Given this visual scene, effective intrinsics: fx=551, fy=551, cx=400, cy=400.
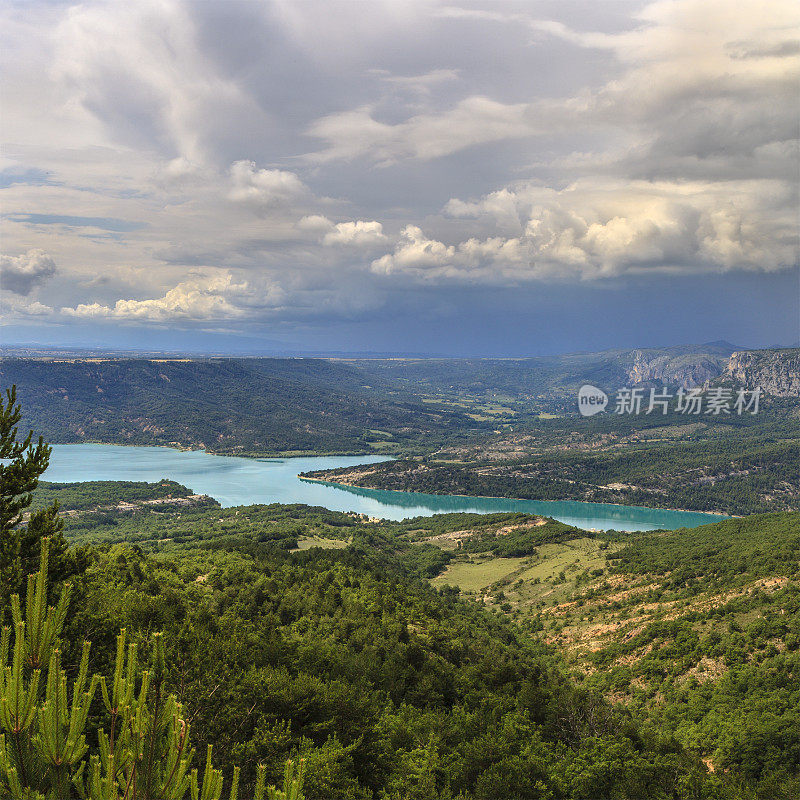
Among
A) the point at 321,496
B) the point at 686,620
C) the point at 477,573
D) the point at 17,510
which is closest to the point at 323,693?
the point at 17,510

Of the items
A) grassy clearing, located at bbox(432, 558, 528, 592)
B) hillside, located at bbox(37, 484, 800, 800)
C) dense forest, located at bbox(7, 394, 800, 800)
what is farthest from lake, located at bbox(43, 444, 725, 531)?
dense forest, located at bbox(7, 394, 800, 800)

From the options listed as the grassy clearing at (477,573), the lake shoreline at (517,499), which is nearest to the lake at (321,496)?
the lake shoreline at (517,499)

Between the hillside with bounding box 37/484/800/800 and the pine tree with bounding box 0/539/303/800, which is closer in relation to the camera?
the pine tree with bounding box 0/539/303/800

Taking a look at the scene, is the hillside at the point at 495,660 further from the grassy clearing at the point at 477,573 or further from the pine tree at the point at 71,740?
the pine tree at the point at 71,740

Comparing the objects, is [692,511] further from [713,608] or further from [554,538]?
[713,608]

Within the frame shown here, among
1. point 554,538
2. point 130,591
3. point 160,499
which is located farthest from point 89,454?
point 130,591

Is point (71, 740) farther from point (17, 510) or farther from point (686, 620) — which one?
point (686, 620)

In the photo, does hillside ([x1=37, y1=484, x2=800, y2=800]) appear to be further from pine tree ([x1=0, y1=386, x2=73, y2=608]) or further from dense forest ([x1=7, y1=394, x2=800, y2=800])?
pine tree ([x1=0, y1=386, x2=73, y2=608])

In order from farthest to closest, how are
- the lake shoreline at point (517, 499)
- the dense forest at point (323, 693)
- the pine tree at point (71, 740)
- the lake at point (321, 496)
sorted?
the lake shoreline at point (517, 499), the lake at point (321, 496), the dense forest at point (323, 693), the pine tree at point (71, 740)
